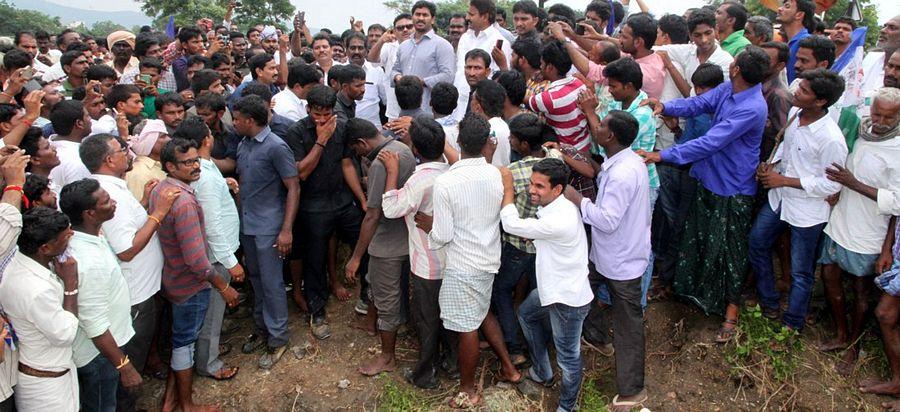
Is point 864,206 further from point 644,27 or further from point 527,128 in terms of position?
point 527,128

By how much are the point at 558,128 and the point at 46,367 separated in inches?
148

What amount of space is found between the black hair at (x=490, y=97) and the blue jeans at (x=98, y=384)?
3141 mm

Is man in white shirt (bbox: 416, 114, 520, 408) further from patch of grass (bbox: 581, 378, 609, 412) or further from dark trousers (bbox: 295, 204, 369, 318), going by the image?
dark trousers (bbox: 295, 204, 369, 318)

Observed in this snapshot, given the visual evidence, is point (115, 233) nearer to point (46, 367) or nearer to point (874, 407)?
point (46, 367)

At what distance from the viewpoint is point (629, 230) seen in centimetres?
404

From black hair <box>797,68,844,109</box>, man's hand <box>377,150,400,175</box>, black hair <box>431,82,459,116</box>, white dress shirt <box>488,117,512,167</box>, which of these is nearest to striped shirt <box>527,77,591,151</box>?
white dress shirt <box>488,117,512,167</box>

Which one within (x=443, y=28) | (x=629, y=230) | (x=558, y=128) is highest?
(x=558, y=128)

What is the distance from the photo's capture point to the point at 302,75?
17.5ft

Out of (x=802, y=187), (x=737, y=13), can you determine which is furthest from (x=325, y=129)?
(x=737, y=13)

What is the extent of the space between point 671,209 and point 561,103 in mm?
1617

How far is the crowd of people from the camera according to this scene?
11.7 feet

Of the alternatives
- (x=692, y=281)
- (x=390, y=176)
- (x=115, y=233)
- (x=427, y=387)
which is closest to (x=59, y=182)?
(x=115, y=233)

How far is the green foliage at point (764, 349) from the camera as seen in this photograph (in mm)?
4625

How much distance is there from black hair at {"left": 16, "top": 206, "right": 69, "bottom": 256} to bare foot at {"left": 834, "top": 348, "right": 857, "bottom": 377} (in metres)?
5.54
